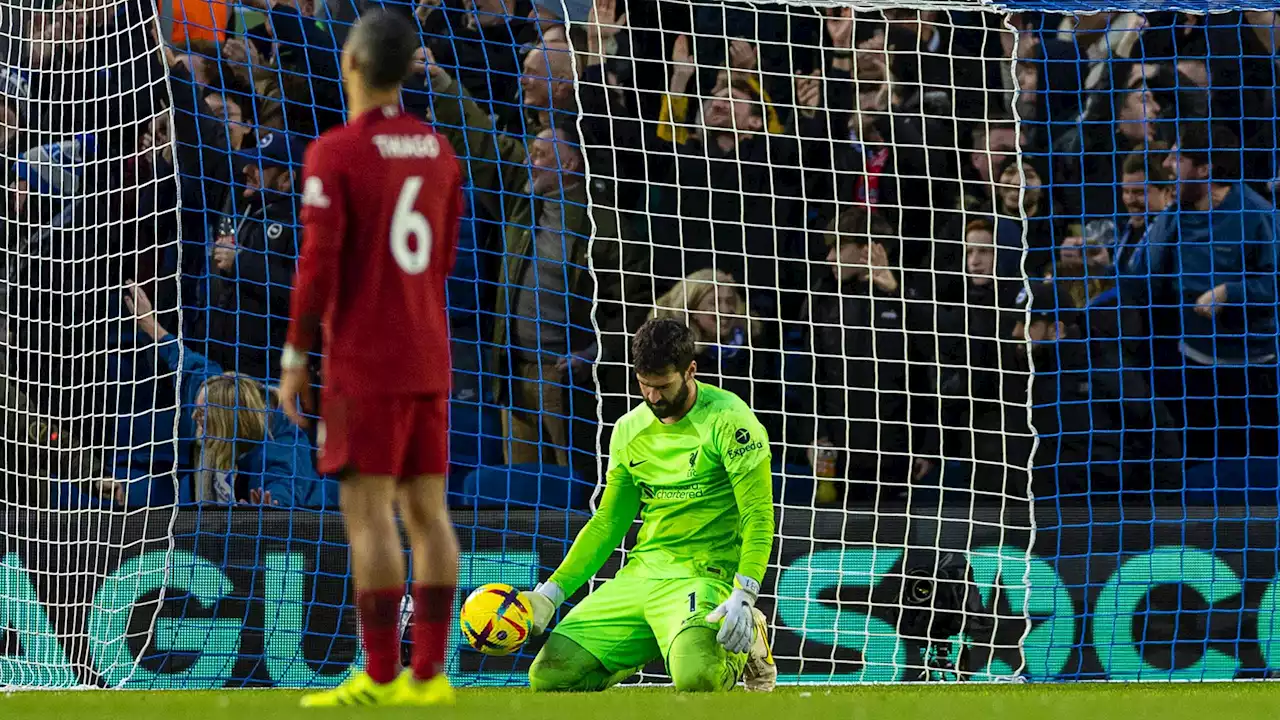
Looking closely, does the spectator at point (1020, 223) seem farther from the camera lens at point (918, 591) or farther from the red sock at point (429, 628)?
the red sock at point (429, 628)

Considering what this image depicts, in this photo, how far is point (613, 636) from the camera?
607cm

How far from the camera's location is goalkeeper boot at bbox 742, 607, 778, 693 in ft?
19.1

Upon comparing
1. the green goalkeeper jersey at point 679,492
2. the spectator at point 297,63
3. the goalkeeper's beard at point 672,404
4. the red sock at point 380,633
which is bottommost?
the red sock at point 380,633

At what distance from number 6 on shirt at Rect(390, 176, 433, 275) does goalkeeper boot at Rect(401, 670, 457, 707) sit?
0.95m

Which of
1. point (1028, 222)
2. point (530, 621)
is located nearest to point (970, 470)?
point (1028, 222)

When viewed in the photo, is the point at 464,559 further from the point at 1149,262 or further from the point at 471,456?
the point at 1149,262

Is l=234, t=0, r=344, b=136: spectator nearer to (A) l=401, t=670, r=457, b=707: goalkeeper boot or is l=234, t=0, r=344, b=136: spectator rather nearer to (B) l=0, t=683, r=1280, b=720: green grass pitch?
(B) l=0, t=683, r=1280, b=720: green grass pitch

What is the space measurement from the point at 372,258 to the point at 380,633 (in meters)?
0.86

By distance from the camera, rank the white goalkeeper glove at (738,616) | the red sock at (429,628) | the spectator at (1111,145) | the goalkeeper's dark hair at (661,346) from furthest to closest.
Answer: the spectator at (1111,145) < the goalkeeper's dark hair at (661,346) < the white goalkeeper glove at (738,616) < the red sock at (429,628)

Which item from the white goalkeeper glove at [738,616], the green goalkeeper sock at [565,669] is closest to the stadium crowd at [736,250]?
the green goalkeeper sock at [565,669]

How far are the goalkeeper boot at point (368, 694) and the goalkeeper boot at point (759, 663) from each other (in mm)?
2066

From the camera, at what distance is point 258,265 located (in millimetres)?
7738

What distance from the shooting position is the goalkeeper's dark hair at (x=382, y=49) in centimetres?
375

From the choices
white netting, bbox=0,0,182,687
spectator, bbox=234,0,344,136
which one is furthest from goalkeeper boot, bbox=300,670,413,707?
spectator, bbox=234,0,344,136
